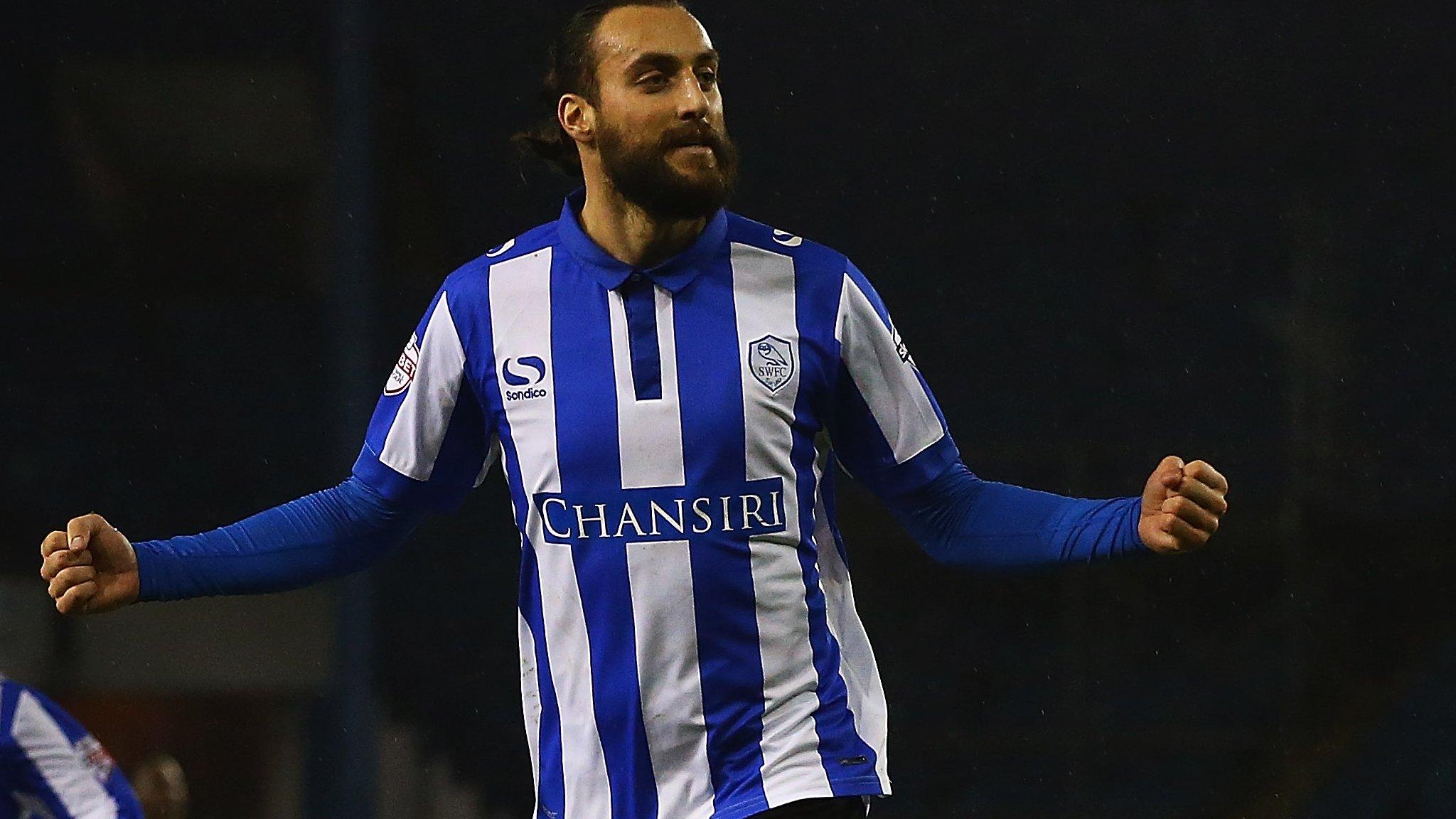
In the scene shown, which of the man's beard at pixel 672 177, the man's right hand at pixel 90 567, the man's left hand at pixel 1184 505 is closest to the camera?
the man's left hand at pixel 1184 505

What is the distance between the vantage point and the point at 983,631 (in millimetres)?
3922

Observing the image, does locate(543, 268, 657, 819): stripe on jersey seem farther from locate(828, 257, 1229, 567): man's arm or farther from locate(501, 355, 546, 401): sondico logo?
locate(828, 257, 1229, 567): man's arm

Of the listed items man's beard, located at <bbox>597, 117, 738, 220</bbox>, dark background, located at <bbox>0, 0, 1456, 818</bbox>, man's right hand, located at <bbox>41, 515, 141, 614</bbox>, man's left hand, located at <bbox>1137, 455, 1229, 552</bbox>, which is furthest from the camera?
dark background, located at <bbox>0, 0, 1456, 818</bbox>

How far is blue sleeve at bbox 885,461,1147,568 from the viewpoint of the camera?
6.46 ft

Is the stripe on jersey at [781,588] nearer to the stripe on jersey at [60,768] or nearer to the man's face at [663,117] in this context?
the man's face at [663,117]

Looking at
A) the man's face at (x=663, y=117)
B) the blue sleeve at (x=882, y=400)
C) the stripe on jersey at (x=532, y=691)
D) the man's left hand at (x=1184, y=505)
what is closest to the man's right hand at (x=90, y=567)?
the stripe on jersey at (x=532, y=691)

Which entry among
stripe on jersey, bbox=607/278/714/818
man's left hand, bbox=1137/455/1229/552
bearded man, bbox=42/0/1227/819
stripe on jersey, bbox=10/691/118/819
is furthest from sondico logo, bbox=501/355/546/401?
stripe on jersey, bbox=10/691/118/819

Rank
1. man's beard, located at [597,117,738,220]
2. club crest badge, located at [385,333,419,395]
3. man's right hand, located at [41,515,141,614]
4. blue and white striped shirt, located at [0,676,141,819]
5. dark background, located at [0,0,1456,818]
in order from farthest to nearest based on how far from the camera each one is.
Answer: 1. dark background, located at [0,0,1456,818]
2. blue and white striped shirt, located at [0,676,141,819]
3. club crest badge, located at [385,333,419,395]
4. man's beard, located at [597,117,738,220]
5. man's right hand, located at [41,515,141,614]

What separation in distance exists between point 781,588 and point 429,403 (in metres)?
0.47

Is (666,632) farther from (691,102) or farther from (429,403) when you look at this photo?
(691,102)

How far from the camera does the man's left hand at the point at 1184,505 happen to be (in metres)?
1.82

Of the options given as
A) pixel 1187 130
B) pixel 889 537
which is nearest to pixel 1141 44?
pixel 1187 130

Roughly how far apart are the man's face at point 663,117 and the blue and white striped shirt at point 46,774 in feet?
3.77

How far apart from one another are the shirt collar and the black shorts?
0.57m
